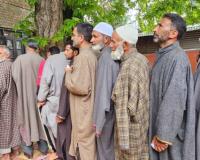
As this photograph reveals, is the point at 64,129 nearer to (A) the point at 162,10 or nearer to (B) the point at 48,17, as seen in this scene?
(B) the point at 48,17

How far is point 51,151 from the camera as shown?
5.14m

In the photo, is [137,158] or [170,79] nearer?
[170,79]

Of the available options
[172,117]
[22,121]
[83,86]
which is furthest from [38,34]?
[172,117]

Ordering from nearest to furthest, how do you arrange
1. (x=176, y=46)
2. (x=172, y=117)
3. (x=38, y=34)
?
(x=172, y=117)
(x=176, y=46)
(x=38, y=34)

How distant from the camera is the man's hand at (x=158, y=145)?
2.68 m

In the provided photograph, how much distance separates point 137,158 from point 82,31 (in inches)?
69.4

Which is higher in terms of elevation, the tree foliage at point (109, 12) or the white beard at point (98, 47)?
the tree foliage at point (109, 12)

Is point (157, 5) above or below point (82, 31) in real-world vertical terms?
above

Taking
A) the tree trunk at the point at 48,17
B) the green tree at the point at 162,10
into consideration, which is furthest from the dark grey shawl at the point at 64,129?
the green tree at the point at 162,10

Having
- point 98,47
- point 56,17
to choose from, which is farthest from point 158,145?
point 56,17

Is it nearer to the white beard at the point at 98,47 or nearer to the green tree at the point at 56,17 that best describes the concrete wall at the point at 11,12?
the green tree at the point at 56,17

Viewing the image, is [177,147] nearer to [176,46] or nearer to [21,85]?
[176,46]

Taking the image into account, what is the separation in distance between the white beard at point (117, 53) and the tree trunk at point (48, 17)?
9.98 ft

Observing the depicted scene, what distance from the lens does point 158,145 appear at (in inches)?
108
